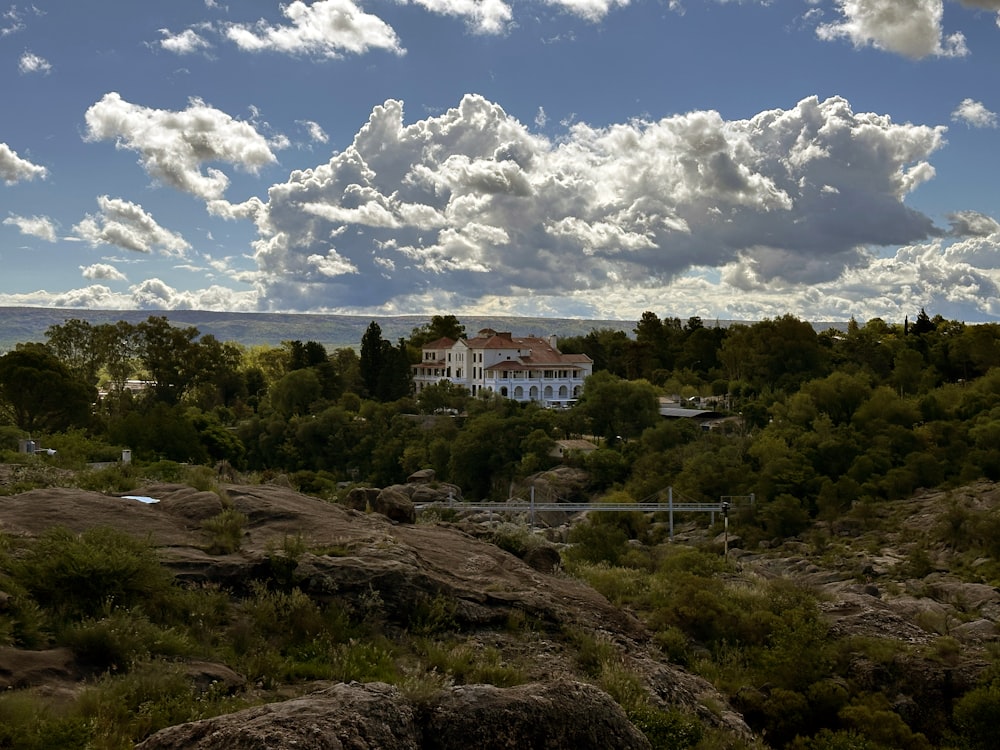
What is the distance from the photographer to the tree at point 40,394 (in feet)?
139

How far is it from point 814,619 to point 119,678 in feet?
33.7

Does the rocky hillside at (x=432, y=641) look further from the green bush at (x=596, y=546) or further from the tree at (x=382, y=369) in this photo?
the tree at (x=382, y=369)

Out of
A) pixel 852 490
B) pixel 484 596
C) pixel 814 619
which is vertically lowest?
pixel 852 490

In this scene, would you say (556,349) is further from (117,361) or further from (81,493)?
(81,493)

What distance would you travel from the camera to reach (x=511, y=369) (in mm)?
68375

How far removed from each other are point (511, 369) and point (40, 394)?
114ft

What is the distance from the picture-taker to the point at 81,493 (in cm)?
1109

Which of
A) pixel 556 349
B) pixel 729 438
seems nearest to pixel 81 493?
pixel 729 438

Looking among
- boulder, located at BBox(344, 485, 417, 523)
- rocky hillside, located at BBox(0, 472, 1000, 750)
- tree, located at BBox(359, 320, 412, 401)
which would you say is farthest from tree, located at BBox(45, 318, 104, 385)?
rocky hillside, located at BBox(0, 472, 1000, 750)

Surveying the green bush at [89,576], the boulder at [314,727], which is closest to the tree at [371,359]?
the green bush at [89,576]

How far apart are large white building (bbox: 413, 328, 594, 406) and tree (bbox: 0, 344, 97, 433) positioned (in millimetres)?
29628

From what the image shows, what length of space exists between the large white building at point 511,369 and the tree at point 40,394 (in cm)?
2963

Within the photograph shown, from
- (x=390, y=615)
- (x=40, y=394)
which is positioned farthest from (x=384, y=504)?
(x=40, y=394)

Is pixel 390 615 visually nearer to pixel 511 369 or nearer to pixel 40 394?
pixel 40 394
